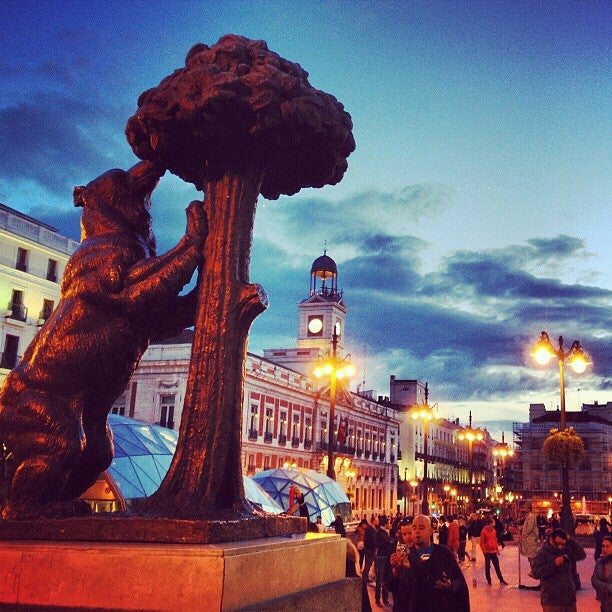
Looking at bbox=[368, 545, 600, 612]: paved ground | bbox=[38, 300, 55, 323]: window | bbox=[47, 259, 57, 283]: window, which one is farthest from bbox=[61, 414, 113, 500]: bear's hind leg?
bbox=[47, 259, 57, 283]: window

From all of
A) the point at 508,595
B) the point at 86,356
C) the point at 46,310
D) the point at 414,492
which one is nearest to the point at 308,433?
the point at 46,310

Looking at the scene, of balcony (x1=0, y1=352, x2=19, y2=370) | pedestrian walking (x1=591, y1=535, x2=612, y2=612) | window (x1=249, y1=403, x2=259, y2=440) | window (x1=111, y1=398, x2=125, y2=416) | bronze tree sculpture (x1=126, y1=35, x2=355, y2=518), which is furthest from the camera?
window (x1=249, y1=403, x2=259, y2=440)

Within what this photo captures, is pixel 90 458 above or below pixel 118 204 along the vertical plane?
below

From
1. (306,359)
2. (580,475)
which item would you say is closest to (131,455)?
(306,359)

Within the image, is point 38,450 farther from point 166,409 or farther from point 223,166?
point 166,409

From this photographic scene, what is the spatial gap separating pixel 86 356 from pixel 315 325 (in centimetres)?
5286

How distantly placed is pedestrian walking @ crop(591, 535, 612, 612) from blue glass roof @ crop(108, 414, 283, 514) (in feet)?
34.6

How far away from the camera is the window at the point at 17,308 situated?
28.6 meters

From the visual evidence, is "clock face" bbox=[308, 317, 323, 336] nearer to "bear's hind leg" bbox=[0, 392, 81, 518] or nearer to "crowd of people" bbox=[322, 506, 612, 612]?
"crowd of people" bbox=[322, 506, 612, 612]

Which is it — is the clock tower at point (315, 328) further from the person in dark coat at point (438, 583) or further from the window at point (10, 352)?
the person in dark coat at point (438, 583)

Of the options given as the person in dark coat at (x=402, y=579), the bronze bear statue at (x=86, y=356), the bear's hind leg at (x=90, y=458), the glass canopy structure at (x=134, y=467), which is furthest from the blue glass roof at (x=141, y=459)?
the bronze bear statue at (x=86, y=356)

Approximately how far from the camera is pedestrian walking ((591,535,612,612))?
6508mm

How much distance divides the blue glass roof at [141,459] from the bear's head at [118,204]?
13677 mm

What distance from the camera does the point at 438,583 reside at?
4410mm
